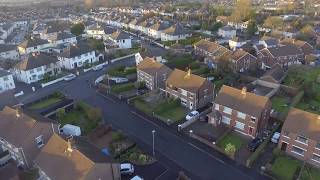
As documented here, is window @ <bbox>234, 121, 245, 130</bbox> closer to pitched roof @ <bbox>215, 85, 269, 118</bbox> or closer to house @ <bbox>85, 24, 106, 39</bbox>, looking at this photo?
pitched roof @ <bbox>215, 85, 269, 118</bbox>

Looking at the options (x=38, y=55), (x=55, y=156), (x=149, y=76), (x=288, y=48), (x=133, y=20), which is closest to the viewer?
(x=55, y=156)

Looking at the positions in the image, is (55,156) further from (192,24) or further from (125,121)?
(192,24)

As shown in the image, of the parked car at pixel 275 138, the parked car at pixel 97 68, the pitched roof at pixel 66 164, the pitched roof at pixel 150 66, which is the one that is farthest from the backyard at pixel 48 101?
the parked car at pixel 275 138

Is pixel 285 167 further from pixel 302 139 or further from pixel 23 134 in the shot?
pixel 23 134

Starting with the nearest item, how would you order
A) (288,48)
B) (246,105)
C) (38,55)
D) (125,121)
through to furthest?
(246,105), (125,121), (38,55), (288,48)

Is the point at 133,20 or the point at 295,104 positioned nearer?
the point at 295,104

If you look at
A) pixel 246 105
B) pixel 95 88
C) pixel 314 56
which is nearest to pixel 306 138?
pixel 246 105
